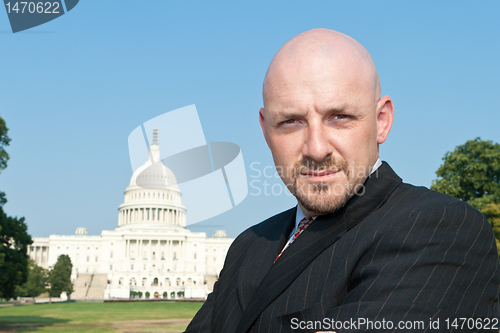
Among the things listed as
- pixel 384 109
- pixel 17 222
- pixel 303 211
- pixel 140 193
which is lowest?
pixel 303 211

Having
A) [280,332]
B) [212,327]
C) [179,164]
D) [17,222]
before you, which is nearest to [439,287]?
[280,332]

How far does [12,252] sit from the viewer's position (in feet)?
83.5

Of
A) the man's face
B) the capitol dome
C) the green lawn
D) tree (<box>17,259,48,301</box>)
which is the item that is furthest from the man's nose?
the capitol dome

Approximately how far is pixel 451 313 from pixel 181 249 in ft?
355

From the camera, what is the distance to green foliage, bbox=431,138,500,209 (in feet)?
106

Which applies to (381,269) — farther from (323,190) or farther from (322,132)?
(322,132)

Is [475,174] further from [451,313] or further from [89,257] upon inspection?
[89,257]

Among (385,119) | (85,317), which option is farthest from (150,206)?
(385,119)

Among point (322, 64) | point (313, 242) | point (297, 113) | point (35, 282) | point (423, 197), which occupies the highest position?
point (322, 64)

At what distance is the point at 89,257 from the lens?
108 metres

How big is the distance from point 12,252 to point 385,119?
27.3 metres

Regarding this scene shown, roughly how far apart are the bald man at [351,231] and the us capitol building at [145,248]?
94.5m

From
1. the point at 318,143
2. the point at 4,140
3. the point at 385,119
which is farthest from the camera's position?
the point at 4,140

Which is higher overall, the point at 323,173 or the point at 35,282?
the point at 323,173
